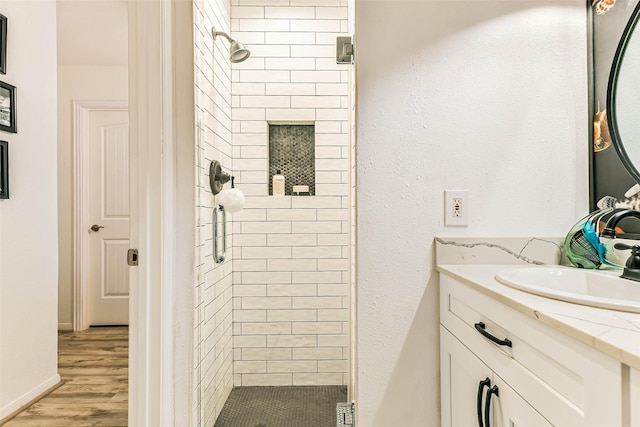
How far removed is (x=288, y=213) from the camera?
240 centimetres

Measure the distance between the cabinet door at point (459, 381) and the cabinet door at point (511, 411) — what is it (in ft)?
0.14

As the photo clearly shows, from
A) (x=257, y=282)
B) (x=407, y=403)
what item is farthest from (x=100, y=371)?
(x=407, y=403)

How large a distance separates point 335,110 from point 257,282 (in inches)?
46.8

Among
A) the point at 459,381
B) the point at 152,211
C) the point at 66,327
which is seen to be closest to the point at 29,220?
the point at 152,211

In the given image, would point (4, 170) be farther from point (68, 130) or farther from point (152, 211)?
point (68, 130)

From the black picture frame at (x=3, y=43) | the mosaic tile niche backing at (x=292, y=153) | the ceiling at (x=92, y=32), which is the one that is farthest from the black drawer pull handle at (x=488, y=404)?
the ceiling at (x=92, y=32)

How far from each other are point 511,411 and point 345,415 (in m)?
1.08

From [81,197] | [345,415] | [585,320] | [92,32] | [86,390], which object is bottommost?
[86,390]

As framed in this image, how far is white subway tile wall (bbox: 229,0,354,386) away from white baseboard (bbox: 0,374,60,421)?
110 centimetres

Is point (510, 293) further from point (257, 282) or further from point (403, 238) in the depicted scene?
point (257, 282)

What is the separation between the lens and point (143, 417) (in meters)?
1.36

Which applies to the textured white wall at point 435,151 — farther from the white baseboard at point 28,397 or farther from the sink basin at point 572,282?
the white baseboard at point 28,397

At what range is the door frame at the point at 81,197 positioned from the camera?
11.6ft

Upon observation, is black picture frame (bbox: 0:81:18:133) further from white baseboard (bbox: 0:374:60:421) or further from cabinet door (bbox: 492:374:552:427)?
cabinet door (bbox: 492:374:552:427)
